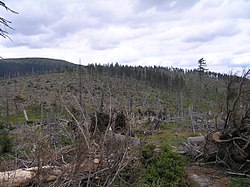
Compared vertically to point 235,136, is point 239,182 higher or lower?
lower

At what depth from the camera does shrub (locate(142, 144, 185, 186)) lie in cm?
816

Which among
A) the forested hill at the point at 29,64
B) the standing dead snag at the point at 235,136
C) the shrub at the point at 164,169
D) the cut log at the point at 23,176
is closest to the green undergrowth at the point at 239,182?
the standing dead snag at the point at 235,136

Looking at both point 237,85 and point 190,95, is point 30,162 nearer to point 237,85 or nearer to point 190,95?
point 237,85

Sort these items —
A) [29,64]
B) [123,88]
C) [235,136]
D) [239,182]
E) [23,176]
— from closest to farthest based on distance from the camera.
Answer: [23,176] < [239,182] < [235,136] < [123,88] < [29,64]

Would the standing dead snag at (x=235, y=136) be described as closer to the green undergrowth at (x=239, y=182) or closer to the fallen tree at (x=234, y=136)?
the fallen tree at (x=234, y=136)

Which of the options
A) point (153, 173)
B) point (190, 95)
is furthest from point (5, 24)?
point (190, 95)

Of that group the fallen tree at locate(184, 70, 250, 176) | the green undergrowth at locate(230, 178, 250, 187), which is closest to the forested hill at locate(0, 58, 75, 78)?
the fallen tree at locate(184, 70, 250, 176)

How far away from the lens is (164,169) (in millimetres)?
8352

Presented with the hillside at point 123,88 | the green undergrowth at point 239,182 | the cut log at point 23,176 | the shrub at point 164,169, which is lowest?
the hillside at point 123,88

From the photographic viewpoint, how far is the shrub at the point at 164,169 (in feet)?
26.8

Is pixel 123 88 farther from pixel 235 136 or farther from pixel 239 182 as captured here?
pixel 239 182

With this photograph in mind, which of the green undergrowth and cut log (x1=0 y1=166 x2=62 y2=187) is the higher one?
cut log (x1=0 y1=166 x2=62 y2=187)

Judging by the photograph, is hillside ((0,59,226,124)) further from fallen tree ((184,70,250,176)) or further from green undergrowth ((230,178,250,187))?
green undergrowth ((230,178,250,187))

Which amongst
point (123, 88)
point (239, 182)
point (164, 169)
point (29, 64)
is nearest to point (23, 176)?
point (164, 169)
